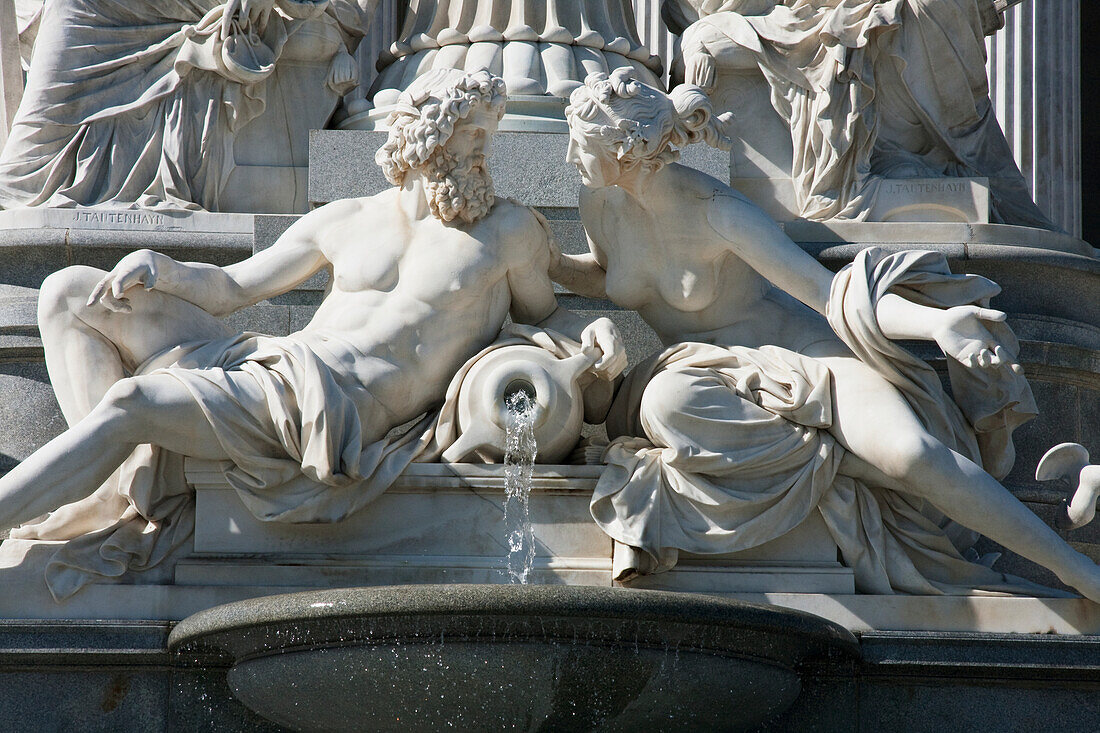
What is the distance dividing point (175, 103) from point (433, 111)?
2667 mm

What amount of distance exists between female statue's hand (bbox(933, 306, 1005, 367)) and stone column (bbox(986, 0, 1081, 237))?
705 centimetres

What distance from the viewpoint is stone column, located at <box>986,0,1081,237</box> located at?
45.2 feet

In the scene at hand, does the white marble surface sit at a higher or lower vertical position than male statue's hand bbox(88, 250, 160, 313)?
higher

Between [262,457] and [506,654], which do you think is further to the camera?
[262,457]

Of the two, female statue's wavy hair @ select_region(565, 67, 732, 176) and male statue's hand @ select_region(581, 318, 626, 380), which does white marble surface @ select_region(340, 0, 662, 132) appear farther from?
male statue's hand @ select_region(581, 318, 626, 380)

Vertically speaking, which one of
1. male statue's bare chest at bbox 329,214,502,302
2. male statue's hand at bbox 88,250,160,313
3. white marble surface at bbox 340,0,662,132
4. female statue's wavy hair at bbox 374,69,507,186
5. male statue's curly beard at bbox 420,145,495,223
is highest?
white marble surface at bbox 340,0,662,132

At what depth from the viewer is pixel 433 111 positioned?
7.34m

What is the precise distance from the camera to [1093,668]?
6805 millimetres

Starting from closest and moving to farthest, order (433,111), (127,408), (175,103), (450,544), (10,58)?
(127,408) → (450,544) → (433,111) → (175,103) → (10,58)

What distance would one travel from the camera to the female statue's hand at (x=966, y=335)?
275 inches

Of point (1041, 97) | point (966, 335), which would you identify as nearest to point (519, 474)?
point (966, 335)

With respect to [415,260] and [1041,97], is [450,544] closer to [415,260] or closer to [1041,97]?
[415,260]

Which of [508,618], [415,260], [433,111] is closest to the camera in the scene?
[508,618]

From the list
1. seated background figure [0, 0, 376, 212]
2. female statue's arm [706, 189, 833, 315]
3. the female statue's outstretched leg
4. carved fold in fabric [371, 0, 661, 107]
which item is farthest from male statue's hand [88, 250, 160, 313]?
the female statue's outstretched leg
